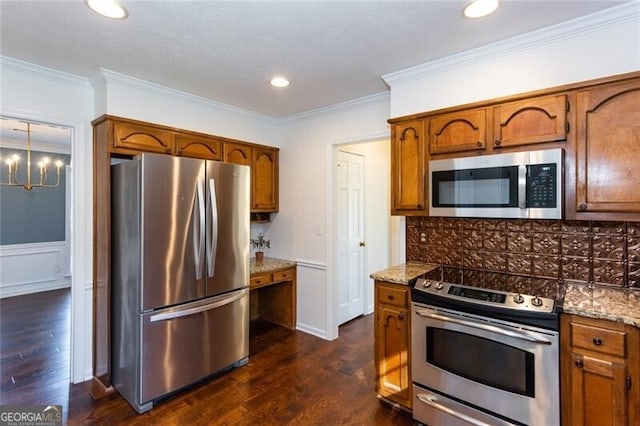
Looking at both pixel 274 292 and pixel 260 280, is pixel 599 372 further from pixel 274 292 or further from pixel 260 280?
pixel 274 292

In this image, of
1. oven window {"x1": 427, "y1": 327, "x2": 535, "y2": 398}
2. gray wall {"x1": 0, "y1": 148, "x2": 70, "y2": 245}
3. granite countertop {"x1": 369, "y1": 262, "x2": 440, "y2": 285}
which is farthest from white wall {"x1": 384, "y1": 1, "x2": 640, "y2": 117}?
gray wall {"x1": 0, "y1": 148, "x2": 70, "y2": 245}

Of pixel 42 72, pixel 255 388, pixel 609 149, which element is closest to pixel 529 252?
pixel 609 149

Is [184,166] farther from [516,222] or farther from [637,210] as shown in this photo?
[637,210]

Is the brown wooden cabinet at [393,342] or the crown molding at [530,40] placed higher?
the crown molding at [530,40]

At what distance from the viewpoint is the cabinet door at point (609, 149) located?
180 cm

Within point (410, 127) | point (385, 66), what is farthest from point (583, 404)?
point (385, 66)

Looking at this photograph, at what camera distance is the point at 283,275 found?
3828mm

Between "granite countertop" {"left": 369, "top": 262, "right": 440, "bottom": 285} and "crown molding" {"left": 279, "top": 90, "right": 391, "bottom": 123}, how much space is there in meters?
1.63

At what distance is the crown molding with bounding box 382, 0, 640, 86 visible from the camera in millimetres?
1849

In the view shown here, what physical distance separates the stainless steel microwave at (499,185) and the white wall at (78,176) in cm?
284

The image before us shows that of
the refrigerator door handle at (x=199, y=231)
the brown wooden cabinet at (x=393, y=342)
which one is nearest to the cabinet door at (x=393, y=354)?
the brown wooden cabinet at (x=393, y=342)

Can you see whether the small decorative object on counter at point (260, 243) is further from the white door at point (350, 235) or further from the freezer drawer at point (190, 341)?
the freezer drawer at point (190, 341)

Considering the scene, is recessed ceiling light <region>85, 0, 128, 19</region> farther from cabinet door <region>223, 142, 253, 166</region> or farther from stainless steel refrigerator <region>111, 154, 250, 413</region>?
cabinet door <region>223, 142, 253, 166</region>

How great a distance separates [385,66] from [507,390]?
2325 mm
